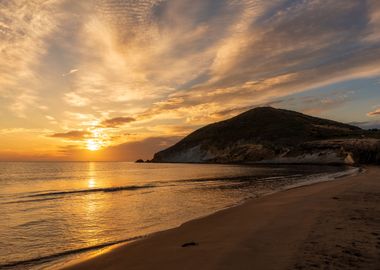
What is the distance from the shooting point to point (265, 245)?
11.1 m

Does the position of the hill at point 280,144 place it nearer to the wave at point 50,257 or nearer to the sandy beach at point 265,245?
the sandy beach at point 265,245

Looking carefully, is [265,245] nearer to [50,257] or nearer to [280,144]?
[50,257]

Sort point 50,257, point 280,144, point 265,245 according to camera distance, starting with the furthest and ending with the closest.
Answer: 1. point 280,144
2. point 50,257
3. point 265,245

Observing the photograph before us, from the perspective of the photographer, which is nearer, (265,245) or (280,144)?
(265,245)

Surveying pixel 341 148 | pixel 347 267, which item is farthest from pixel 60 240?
pixel 341 148

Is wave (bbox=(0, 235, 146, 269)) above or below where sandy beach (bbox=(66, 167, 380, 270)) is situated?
below

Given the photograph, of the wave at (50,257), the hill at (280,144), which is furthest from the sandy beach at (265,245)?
the hill at (280,144)

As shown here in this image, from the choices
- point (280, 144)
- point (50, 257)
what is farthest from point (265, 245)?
point (280, 144)

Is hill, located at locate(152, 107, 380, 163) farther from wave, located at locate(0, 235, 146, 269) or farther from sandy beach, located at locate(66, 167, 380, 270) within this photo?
wave, located at locate(0, 235, 146, 269)

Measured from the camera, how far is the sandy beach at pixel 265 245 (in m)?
9.05

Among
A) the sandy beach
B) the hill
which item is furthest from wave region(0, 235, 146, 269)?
the hill

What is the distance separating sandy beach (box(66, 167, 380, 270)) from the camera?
29.7 ft

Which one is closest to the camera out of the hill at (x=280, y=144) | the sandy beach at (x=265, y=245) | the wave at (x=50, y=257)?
the sandy beach at (x=265, y=245)

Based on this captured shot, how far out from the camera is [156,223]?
59.3ft
